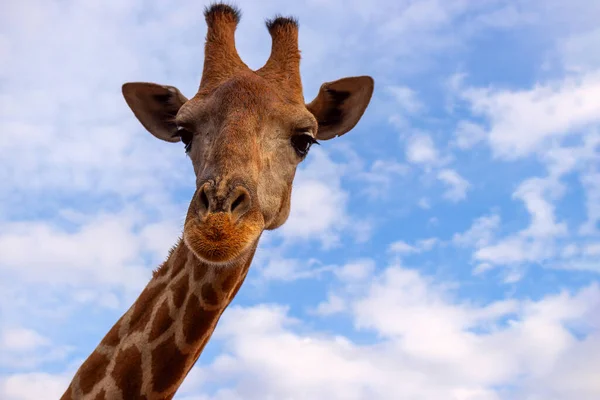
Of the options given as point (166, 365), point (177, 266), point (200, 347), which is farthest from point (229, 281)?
point (166, 365)

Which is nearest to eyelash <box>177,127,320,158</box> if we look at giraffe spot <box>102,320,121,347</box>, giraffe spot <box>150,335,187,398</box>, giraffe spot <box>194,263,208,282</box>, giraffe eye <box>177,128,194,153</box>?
giraffe eye <box>177,128,194,153</box>

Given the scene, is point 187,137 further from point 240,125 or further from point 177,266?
point 177,266

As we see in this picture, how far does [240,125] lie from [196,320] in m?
2.45

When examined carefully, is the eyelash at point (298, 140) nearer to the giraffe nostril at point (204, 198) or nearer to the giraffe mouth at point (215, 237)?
the giraffe nostril at point (204, 198)

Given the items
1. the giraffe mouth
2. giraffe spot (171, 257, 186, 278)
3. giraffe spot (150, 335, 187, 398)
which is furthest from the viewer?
giraffe spot (171, 257, 186, 278)

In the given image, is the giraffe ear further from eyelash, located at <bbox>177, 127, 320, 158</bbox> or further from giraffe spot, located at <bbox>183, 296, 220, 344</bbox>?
giraffe spot, located at <bbox>183, 296, 220, 344</bbox>

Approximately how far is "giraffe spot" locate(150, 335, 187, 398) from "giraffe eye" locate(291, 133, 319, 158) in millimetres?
3015

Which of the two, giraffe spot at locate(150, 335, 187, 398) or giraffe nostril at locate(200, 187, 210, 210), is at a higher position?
giraffe nostril at locate(200, 187, 210, 210)

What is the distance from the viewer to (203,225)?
21.8 feet

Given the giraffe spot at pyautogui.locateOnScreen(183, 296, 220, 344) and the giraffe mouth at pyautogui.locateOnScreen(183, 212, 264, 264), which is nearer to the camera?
the giraffe mouth at pyautogui.locateOnScreen(183, 212, 264, 264)

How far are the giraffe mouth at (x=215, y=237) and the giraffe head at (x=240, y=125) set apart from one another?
0.01m

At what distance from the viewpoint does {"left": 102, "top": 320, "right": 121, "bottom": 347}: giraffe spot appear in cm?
845

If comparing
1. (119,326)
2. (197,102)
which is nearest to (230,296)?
(119,326)

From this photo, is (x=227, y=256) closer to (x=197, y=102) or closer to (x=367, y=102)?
(x=197, y=102)
